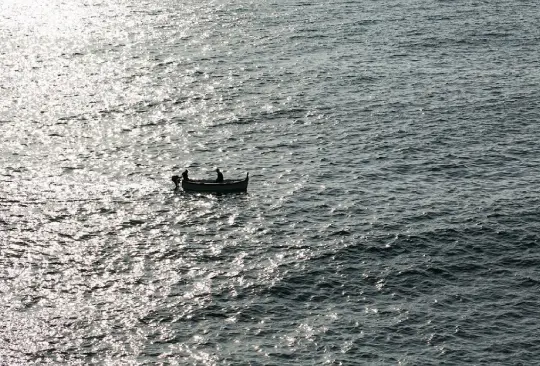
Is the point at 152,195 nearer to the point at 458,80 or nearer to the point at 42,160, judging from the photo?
the point at 42,160

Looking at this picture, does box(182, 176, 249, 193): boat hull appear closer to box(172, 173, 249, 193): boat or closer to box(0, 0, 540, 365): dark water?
box(172, 173, 249, 193): boat

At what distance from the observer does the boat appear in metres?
98.4

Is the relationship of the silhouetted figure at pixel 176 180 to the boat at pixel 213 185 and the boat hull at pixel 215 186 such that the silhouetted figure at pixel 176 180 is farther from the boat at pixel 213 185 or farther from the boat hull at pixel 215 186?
the boat hull at pixel 215 186

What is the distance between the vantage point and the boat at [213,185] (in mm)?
98375

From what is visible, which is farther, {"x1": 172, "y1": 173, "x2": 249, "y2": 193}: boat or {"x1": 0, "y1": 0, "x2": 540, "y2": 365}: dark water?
{"x1": 172, "y1": 173, "x2": 249, "y2": 193}: boat

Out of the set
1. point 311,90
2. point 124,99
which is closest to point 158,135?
point 124,99

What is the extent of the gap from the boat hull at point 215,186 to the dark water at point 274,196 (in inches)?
50.1

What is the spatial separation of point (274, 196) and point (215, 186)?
22.7 feet

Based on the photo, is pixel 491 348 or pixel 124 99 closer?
pixel 491 348

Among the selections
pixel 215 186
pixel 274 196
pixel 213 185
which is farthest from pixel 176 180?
pixel 274 196

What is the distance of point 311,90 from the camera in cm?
13088

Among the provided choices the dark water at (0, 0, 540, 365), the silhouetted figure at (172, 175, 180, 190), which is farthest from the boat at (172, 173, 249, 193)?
the dark water at (0, 0, 540, 365)

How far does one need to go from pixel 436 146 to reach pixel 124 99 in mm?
46283

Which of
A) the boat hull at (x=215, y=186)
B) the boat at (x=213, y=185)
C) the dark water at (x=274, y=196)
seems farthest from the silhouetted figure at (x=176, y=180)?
the boat hull at (x=215, y=186)
